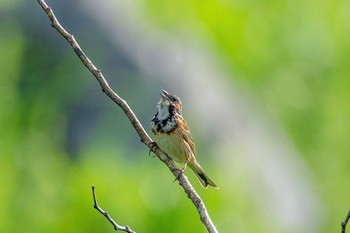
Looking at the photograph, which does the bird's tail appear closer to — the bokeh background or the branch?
the branch

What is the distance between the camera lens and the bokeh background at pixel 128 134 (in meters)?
14.1

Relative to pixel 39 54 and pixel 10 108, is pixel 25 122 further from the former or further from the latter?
pixel 39 54

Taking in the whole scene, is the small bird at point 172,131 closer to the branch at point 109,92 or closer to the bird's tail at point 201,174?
the bird's tail at point 201,174

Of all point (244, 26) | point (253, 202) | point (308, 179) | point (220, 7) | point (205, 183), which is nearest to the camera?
point (205, 183)

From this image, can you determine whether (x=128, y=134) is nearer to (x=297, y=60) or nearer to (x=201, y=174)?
(x=201, y=174)

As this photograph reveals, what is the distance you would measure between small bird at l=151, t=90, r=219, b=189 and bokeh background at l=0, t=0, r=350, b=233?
5.70 meters

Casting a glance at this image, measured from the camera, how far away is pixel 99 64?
1395 centimetres

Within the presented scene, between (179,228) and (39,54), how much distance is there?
2730 mm

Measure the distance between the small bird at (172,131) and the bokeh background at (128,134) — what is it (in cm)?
570

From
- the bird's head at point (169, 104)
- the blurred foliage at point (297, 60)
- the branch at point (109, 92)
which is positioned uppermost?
the blurred foliage at point (297, 60)

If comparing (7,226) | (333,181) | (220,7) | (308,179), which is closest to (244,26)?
(220,7)

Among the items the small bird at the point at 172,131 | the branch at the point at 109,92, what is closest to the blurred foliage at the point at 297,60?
the small bird at the point at 172,131

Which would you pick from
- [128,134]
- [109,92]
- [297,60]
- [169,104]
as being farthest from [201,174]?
[297,60]

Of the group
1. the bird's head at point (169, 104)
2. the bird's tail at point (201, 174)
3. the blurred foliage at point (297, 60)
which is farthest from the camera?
the blurred foliage at point (297, 60)
